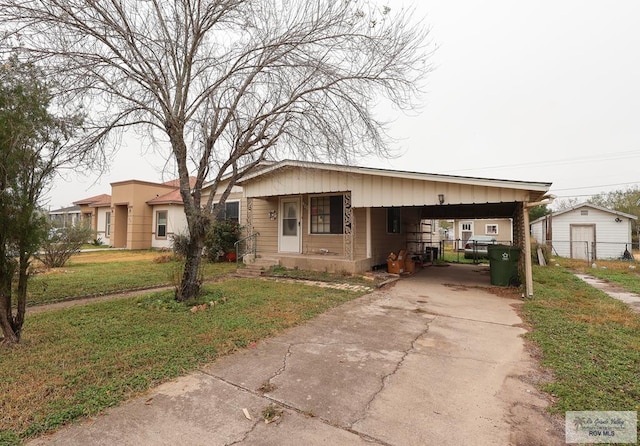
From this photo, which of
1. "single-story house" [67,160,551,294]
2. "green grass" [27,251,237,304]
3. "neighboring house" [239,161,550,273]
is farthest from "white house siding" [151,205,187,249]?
"neighboring house" [239,161,550,273]

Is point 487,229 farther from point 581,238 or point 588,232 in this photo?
point 588,232

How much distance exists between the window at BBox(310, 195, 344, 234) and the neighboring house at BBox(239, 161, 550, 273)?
0.11ft

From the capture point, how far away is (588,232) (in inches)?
728

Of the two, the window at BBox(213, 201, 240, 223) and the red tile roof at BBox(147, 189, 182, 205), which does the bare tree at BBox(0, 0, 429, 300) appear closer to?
the window at BBox(213, 201, 240, 223)

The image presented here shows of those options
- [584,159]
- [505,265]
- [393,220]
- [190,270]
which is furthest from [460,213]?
[584,159]

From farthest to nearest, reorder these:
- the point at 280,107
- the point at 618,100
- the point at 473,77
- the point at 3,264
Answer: the point at 618,100
the point at 473,77
the point at 280,107
the point at 3,264

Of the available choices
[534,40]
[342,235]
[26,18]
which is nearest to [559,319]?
[342,235]

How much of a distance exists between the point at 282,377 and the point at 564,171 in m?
42.2

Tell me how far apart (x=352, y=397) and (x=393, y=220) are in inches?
397

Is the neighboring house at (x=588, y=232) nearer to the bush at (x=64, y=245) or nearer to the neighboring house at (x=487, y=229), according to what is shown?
the neighboring house at (x=487, y=229)

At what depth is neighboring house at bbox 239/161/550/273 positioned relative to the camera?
7.79 metres

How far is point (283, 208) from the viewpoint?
38.2 ft

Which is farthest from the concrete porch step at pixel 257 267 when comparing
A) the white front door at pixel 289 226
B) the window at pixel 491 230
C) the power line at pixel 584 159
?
the power line at pixel 584 159

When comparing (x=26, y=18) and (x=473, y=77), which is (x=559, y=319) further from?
(x=26, y=18)
